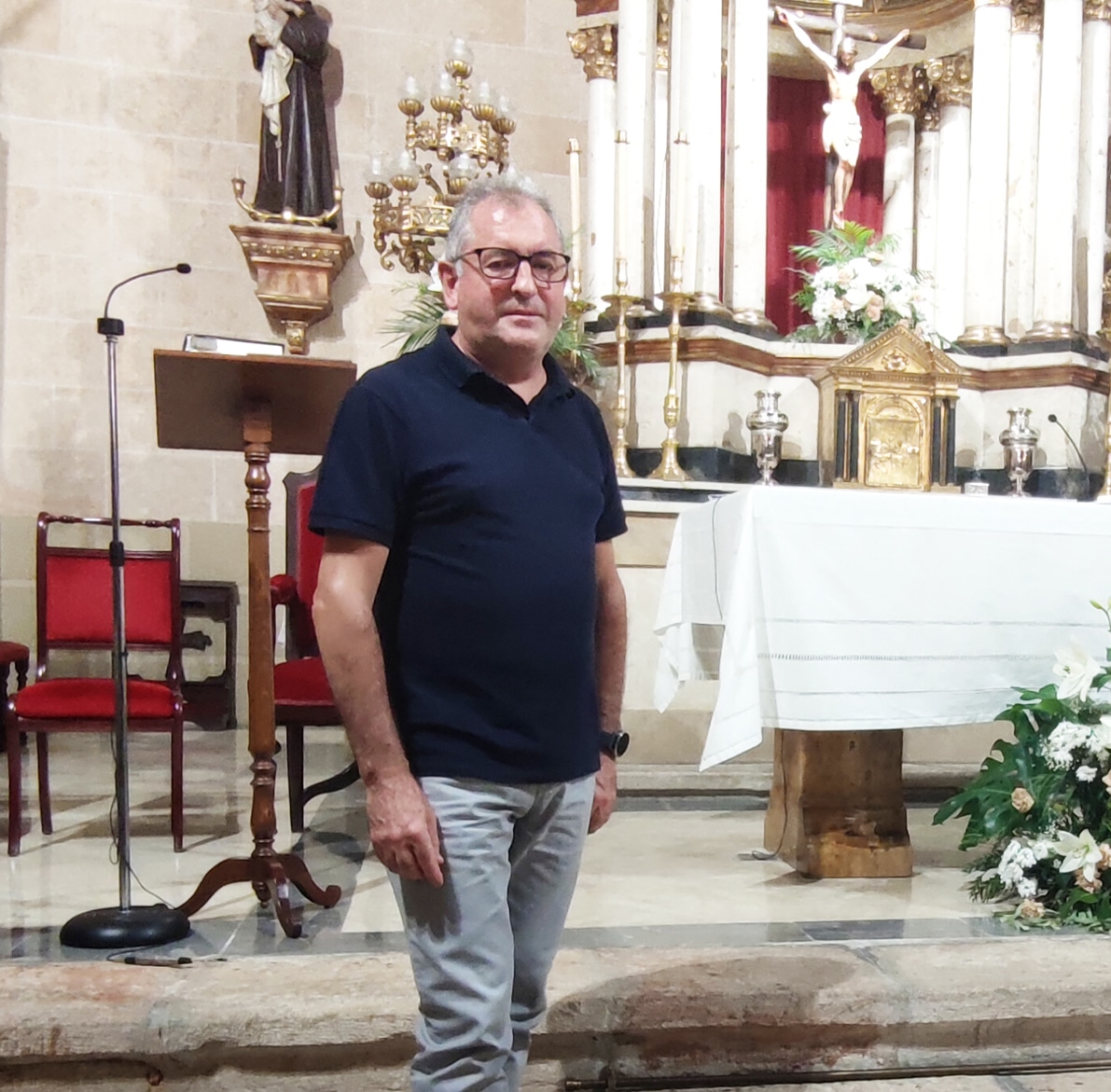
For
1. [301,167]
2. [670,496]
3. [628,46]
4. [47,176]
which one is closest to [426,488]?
[670,496]

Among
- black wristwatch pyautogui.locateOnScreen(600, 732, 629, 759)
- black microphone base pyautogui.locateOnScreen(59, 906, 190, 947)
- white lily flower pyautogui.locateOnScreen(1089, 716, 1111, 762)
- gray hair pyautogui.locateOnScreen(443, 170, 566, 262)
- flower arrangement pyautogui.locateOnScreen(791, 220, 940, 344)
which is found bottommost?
black microphone base pyautogui.locateOnScreen(59, 906, 190, 947)

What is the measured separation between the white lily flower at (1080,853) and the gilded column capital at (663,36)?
13.6 feet

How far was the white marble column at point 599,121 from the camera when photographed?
5.49 m

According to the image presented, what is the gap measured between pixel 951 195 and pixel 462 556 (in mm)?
5216

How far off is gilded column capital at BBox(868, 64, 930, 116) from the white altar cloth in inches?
141

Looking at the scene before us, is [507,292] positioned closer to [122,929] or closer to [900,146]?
[122,929]

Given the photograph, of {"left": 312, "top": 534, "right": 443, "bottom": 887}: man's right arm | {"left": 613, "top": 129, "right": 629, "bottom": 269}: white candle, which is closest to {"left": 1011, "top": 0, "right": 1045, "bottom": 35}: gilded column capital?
{"left": 613, "top": 129, "right": 629, "bottom": 269}: white candle

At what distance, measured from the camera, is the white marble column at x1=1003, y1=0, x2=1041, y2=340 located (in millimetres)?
5234

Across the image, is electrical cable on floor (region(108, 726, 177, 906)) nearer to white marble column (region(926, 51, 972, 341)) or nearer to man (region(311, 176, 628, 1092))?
man (region(311, 176, 628, 1092))

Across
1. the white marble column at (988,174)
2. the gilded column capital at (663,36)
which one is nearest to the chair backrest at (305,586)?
the gilded column capital at (663,36)

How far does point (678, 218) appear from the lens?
178 inches

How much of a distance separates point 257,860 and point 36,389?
4.31 m

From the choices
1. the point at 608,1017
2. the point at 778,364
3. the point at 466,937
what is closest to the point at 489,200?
→ the point at 466,937

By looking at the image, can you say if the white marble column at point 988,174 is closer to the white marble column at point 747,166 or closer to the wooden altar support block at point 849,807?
the white marble column at point 747,166
